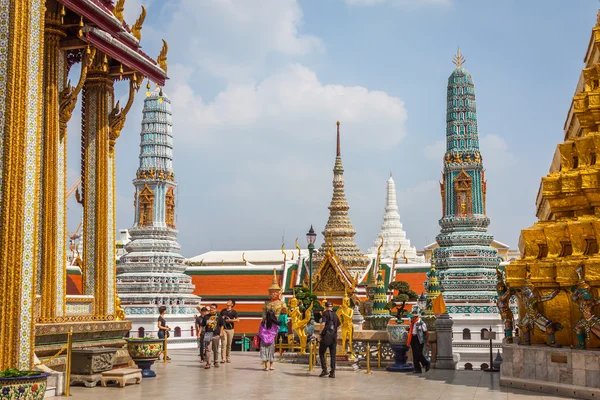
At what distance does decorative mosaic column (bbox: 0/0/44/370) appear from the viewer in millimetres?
9273

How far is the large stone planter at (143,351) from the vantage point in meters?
13.4

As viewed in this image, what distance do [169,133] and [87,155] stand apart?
74.2 ft

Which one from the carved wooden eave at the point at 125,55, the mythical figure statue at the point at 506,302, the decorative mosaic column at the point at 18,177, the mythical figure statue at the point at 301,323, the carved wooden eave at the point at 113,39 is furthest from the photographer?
the mythical figure statue at the point at 301,323

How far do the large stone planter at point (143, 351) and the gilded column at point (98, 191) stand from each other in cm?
102

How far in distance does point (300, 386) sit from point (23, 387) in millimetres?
5446

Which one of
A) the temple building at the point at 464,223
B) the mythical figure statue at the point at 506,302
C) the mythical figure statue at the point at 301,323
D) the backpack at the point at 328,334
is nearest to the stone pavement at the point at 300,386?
the backpack at the point at 328,334

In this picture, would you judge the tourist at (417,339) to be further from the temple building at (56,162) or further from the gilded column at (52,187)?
the gilded column at (52,187)

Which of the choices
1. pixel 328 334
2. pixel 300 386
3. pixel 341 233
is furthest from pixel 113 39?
pixel 341 233

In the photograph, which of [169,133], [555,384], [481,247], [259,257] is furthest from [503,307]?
[259,257]

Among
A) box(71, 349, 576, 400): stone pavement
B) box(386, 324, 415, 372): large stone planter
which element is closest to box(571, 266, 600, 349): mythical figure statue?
box(71, 349, 576, 400): stone pavement

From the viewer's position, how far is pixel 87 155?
14.3 m

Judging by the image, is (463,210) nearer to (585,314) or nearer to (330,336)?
(330,336)

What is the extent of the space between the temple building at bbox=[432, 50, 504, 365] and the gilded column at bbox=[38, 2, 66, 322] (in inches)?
847

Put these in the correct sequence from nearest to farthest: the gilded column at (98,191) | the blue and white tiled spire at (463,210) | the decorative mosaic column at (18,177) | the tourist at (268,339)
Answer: the decorative mosaic column at (18,177)
the gilded column at (98,191)
the tourist at (268,339)
the blue and white tiled spire at (463,210)
